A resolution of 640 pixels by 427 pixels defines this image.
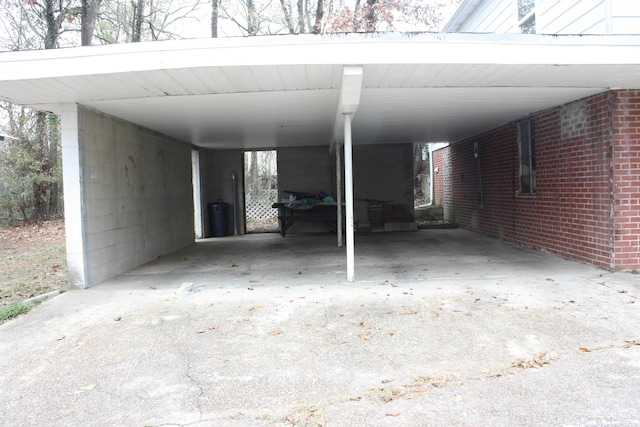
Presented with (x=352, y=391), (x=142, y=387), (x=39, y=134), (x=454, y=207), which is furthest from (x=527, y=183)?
(x=39, y=134)

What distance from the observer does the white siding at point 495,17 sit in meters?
8.52

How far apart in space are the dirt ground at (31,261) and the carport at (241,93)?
77 centimetres

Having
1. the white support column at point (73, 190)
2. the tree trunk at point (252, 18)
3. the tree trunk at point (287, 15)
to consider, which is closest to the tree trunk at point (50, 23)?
the tree trunk at point (252, 18)

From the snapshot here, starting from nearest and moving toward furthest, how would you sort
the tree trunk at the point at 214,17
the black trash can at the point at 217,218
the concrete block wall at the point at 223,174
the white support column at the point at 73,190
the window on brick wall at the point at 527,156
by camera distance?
1. the white support column at the point at 73,190
2. the window on brick wall at the point at 527,156
3. the black trash can at the point at 217,218
4. the concrete block wall at the point at 223,174
5. the tree trunk at the point at 214,17

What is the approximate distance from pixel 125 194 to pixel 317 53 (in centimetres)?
421

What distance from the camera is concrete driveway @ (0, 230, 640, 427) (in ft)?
7.70

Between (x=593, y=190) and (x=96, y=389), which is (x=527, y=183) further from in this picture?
(x=96, y=389)

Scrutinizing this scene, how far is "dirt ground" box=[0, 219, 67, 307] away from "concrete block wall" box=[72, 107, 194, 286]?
77 cm

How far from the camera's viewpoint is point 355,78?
433cm

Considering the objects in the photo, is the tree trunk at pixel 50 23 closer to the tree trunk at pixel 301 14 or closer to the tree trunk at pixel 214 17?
the tree trunk at pixel 214 17

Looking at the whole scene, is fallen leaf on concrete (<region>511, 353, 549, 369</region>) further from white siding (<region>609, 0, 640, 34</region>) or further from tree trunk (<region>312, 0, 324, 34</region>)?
tree trunk (<region>312, 0, 324, 34</region>)

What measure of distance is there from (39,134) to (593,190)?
1523 cm

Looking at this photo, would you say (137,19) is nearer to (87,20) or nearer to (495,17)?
(87,20)

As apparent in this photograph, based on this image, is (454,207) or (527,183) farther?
(454,207)
